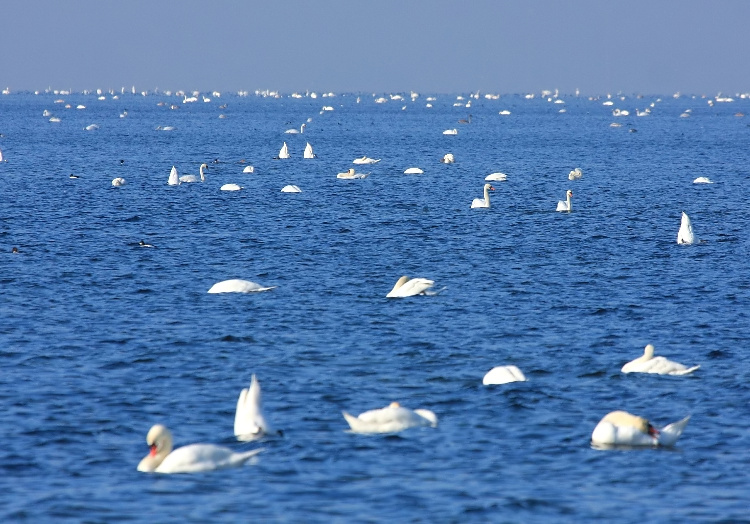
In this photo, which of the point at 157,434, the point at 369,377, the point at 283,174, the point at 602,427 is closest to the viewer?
the point at 157,434

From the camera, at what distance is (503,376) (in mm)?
18031

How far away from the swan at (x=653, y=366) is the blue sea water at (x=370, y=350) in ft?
0.73

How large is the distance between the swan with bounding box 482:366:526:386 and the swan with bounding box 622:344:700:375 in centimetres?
207

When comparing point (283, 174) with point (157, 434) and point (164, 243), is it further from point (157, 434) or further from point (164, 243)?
point (157, 434)

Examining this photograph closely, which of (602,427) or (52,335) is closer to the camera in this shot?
(602,427)

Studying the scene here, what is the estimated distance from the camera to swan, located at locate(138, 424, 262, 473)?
13.5 metres

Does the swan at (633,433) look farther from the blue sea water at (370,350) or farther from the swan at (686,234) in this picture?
the swan at (686,234)

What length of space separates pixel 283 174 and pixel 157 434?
48555 mm

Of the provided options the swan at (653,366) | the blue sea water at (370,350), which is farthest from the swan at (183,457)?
the swan at (653,366)

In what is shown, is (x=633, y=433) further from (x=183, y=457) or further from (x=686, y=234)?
(x=686, y=234)

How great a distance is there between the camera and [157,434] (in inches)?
539

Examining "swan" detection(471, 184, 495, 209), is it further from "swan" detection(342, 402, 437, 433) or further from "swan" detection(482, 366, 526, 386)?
"swan" detection(342, 402, 437, 433)

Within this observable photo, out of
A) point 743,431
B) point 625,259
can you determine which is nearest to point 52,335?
point 743,431

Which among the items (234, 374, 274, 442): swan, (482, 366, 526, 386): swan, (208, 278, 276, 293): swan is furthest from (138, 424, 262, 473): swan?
(208, 278, 276, 293): swan
